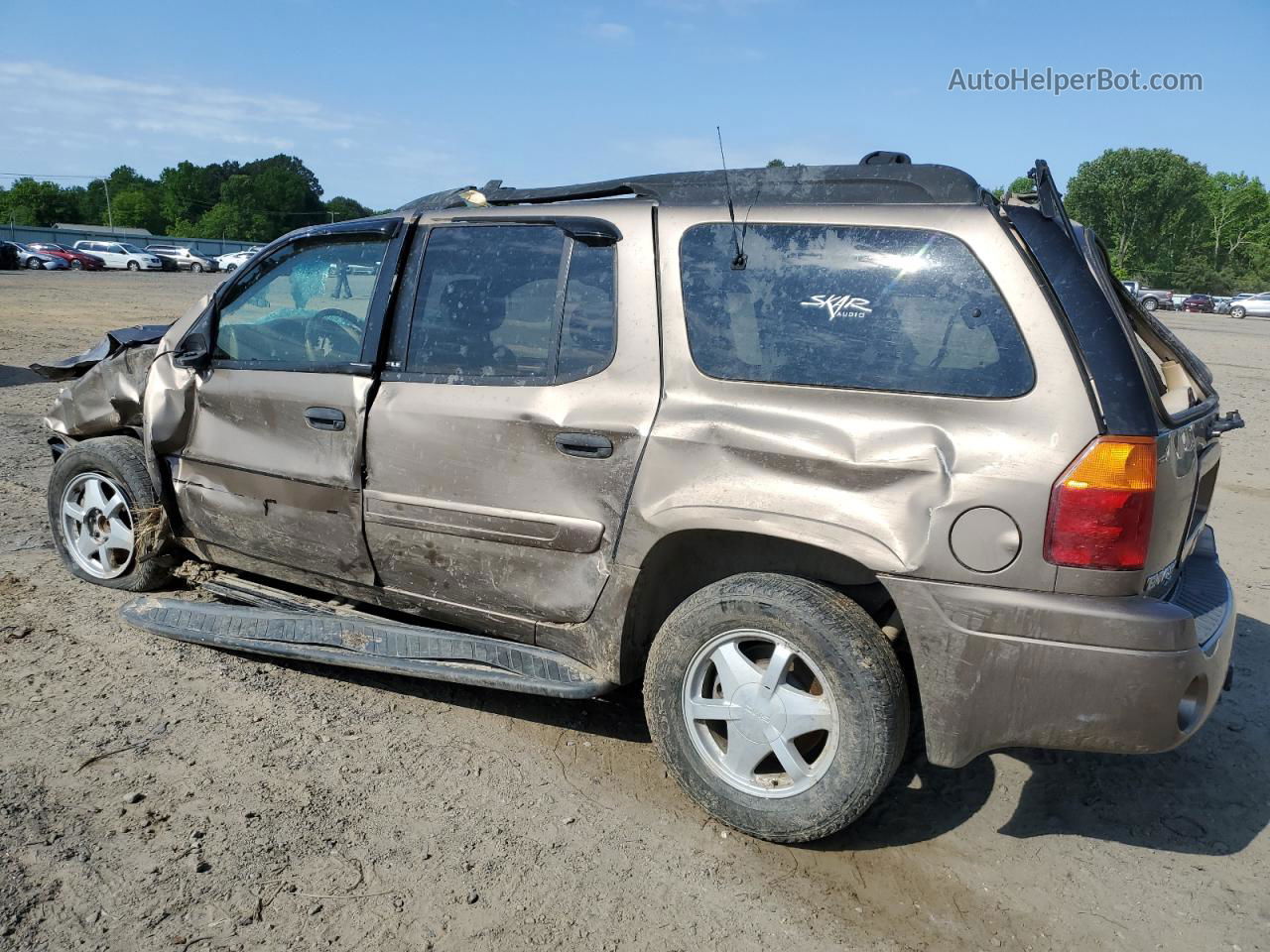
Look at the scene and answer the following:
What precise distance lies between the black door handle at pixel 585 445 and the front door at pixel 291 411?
886 millimetres

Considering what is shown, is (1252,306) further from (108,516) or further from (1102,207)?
(108,516)

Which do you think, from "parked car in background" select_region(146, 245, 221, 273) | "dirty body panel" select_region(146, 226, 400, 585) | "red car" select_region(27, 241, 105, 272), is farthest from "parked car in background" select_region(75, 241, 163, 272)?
"dirty body panel" select_region(146, 226, 400, 585)

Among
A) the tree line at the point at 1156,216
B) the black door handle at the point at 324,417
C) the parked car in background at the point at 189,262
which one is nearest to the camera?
the black door handle at the point at 324,417

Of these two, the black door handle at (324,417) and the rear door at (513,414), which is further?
the black door handle at (324,417)

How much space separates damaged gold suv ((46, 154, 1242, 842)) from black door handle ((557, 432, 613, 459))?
0.6 inches

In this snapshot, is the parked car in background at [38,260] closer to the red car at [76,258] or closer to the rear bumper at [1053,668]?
the red car at [76,258]

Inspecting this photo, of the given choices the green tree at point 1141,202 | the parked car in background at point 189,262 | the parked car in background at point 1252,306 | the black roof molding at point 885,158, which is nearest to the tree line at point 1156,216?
the green tree at point 1141,202

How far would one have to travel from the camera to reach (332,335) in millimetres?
3943

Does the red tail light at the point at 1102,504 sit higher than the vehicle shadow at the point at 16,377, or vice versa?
the red tail light at the point at 1102,504

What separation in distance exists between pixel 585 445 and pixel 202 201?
11996 centimetres

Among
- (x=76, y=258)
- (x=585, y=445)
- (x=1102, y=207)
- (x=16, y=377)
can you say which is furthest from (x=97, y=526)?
(x=1102, y=207)

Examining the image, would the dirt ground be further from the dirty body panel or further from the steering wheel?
the steering wheel

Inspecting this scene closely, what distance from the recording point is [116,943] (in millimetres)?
2451

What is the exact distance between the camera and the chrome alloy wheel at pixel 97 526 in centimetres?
461
